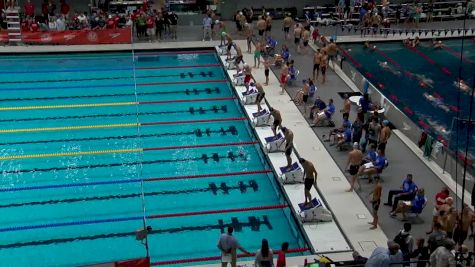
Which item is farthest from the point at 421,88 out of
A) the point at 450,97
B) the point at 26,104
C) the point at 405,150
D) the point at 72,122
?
the point at 26,104

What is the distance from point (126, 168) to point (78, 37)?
895 cm

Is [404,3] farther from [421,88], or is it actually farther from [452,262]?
[452,262]

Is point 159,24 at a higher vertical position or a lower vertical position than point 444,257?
higher

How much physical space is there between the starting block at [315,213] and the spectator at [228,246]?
2126 millimetres

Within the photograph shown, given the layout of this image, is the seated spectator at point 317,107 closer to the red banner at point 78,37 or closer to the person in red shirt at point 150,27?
the person in red shirt at point 150,27

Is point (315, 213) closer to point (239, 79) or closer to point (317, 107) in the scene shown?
point (317, 107)

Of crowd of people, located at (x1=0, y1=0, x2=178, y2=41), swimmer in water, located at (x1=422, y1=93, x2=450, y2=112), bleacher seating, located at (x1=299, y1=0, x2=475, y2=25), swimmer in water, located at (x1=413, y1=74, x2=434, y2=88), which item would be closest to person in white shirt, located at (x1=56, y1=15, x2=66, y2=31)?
crowd of people, located at (x1=0, y1=0, x2=178, y2=41)

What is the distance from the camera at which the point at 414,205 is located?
11.0 meters

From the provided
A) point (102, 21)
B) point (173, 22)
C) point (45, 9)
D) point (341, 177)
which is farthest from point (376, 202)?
point (45, 9)

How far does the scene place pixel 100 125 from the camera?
50.8ft

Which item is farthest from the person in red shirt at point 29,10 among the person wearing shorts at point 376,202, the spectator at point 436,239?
the spectator at point 436,239

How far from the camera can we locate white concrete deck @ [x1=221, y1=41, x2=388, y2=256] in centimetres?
1052

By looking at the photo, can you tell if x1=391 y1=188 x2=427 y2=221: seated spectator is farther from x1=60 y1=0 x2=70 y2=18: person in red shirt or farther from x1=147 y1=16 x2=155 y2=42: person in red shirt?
x1=60 y1=0 x2=70 y2=18: person in red shirt

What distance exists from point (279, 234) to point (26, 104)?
329 inches
